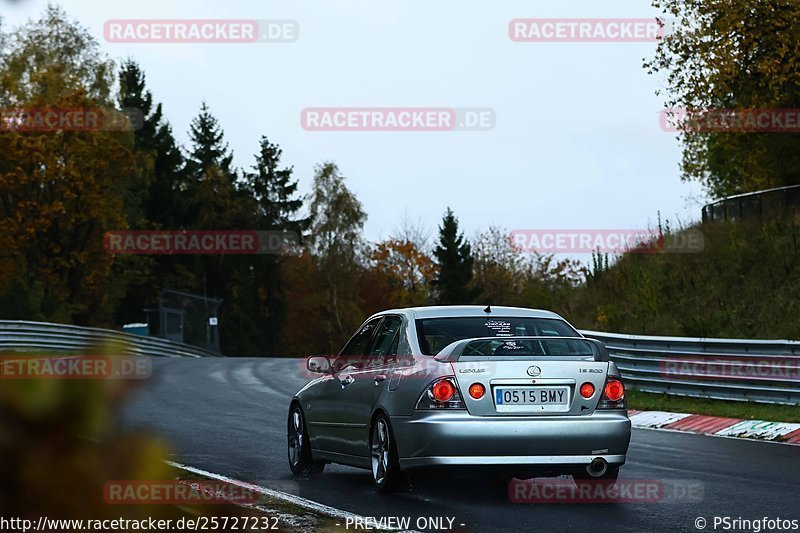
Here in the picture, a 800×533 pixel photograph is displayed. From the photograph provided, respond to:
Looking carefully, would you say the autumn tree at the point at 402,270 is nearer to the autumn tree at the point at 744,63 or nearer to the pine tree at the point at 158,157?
the pine tree at the point at 158,157

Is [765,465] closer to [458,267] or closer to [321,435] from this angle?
[321,435]

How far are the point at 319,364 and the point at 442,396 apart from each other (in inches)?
80.7

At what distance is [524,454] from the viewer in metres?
9.16

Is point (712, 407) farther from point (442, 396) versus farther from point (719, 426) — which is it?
point (442, 396)

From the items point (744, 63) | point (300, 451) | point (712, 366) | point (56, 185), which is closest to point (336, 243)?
point (56, 185)

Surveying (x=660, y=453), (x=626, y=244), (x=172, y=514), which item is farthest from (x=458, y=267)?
(x=172, y=514)

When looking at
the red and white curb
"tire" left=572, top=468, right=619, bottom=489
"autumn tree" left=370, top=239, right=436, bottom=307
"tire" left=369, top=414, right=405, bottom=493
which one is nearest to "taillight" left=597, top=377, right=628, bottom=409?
"tire" left=572, top=468, right=619, bottom=489

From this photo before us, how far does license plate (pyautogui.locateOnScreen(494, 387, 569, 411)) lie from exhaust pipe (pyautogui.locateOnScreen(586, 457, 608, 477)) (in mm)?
462

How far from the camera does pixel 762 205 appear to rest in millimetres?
29906

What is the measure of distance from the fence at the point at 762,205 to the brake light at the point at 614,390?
65.4 feet

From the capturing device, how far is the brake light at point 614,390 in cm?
952

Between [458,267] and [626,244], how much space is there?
64311 mm

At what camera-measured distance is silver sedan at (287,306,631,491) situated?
30.1ft

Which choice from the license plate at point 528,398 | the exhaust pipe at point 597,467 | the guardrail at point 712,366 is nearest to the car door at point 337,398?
the license plate at point 528,398
